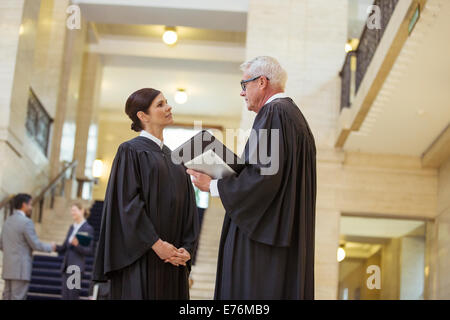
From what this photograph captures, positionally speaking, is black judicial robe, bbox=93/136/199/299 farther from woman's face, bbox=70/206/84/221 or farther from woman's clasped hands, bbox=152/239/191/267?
woman's face, bbox=70/206/84/221

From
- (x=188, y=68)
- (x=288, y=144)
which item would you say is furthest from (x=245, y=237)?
(x=188, y=68)

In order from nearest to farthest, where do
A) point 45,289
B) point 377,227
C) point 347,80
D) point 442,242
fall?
point 45,289 → point 442,242 → point 347,80 → point 377,227

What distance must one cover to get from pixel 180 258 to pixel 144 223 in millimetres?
323

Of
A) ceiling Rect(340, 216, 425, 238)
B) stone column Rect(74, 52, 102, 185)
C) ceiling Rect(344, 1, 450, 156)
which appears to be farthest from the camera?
stone column Rect(74, 52, 102, 185)

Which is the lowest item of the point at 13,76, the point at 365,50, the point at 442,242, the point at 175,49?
the point at 442,242

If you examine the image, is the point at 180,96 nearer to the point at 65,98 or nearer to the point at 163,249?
the point at 65,98

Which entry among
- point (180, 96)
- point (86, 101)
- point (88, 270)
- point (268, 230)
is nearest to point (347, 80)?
point (88, 270)

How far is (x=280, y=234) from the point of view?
4.05 m

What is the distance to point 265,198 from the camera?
13.3 feet

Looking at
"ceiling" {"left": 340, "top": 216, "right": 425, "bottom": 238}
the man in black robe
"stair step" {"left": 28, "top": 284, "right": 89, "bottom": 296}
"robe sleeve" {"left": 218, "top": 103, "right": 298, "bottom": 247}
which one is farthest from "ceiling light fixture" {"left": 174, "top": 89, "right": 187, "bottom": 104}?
→ "robe sleeve" {"left": 218, "top": 103, "right": 298, "bottom": 247}

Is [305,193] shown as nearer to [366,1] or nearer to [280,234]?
[280,234]

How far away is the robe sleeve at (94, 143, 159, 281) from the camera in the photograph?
4.43 meters

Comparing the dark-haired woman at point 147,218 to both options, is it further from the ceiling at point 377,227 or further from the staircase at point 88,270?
the ceiling at point 377,227

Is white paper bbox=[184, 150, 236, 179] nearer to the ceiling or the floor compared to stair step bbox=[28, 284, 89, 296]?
nearer to the ceiling
